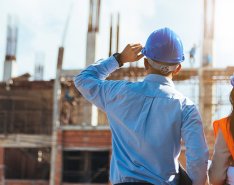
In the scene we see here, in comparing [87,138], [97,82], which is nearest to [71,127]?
[87,138]

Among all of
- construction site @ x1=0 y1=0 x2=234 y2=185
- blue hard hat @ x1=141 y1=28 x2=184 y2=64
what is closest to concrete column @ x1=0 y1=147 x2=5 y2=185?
construction site @ x1=0 y1=0 x2=234 y2=185

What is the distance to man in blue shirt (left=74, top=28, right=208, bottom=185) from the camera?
2207 mm

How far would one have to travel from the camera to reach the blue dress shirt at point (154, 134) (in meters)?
2.20

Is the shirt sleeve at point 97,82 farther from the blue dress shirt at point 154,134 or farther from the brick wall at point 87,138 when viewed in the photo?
the brick wall at point 87,138

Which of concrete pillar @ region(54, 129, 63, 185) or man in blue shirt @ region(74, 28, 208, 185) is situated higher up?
man in blue shirt @ region(74, 28, 208, 185)

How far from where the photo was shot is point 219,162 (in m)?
2.38

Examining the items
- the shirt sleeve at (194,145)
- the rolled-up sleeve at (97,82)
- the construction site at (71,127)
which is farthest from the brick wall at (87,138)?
the shirt sleeve at (194,145)

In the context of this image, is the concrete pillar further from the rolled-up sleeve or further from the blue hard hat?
the blue hard hat

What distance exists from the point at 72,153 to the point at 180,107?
15.1m

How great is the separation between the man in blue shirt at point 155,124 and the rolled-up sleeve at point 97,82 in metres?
0.02

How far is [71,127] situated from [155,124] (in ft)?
48.2

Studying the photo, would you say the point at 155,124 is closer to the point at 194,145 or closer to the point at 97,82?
the point at 194,145

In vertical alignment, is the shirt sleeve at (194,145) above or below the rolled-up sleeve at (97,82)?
below

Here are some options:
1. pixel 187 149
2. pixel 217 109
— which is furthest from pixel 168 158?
pixel 217 109
